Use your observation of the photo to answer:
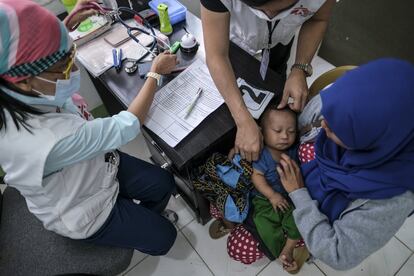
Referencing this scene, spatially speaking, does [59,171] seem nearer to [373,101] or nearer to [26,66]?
[26,66]

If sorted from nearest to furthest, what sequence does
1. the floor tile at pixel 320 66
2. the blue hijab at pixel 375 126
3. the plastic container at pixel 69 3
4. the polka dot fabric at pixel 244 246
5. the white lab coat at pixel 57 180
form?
the blue hijab at pixel 375 126 → the white lab coat at pixel 57 180 → the polka dot fabric at pixel 244 246 → the plastic container at pixel 69 3 → the floor tile at pixel 320 66

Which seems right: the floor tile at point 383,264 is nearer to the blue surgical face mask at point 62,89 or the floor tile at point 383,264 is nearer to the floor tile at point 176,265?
the floor tile at point 176,265

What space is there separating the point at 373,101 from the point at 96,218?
102 centimetres

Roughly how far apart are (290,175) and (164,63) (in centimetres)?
71

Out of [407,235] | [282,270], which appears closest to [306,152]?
[282,270]

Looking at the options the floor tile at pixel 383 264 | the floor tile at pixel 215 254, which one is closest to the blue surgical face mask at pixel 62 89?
the floor tile at pixel 215 254

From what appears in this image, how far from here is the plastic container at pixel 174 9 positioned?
1.45m

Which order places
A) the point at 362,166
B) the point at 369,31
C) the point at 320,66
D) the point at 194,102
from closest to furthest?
1. the point at 362,166
2. the point at 194,102
3. the point at 369,31
4. the point at 320,66

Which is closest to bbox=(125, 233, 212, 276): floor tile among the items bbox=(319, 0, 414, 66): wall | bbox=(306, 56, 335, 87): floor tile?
bbox=(306, 56, 335, 87): floor tile

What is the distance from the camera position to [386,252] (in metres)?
1.60

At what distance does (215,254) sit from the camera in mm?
1658

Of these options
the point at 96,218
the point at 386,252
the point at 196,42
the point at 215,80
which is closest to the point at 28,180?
the point at 96,218

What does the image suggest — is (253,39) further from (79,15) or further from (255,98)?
(79,15)

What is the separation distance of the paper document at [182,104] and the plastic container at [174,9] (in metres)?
0.33
